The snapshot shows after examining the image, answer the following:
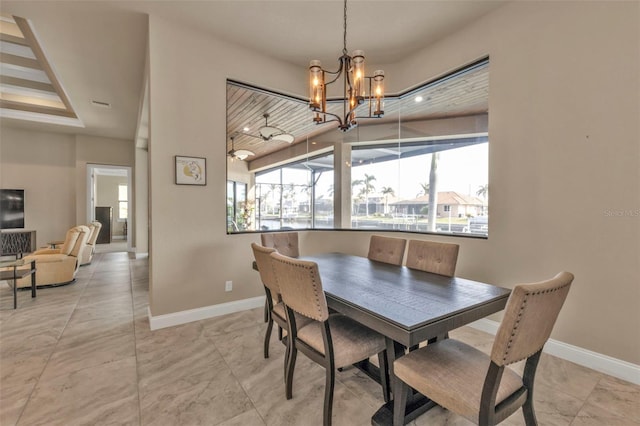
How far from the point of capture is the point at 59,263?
4418 millimetres

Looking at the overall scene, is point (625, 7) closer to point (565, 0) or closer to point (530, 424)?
point (565, 0)

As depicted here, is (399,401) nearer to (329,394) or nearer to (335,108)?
(329,394)

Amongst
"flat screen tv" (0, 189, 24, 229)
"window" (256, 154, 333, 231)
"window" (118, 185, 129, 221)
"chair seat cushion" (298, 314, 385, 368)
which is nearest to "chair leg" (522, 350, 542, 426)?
"chair seat cushion" (298, 314, 385, 368)

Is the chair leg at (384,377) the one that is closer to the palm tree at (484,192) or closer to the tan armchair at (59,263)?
the palm tree at (484,192)

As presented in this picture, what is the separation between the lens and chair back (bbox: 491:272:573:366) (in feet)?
3.61

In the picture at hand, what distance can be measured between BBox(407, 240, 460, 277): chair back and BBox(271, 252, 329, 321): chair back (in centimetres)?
126

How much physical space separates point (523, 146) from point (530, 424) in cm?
231

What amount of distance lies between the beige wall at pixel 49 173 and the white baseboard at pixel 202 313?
618 cm

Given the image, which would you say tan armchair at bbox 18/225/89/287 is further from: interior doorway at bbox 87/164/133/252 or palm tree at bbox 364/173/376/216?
interior doorway at bbox 87/164/133/252

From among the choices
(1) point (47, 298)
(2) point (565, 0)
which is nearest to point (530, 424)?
(2) point (565, 0)

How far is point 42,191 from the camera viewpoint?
6988mm

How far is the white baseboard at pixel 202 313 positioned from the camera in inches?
118

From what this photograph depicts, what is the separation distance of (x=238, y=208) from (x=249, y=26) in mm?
2141

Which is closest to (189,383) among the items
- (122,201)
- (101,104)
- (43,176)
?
(101,104)
